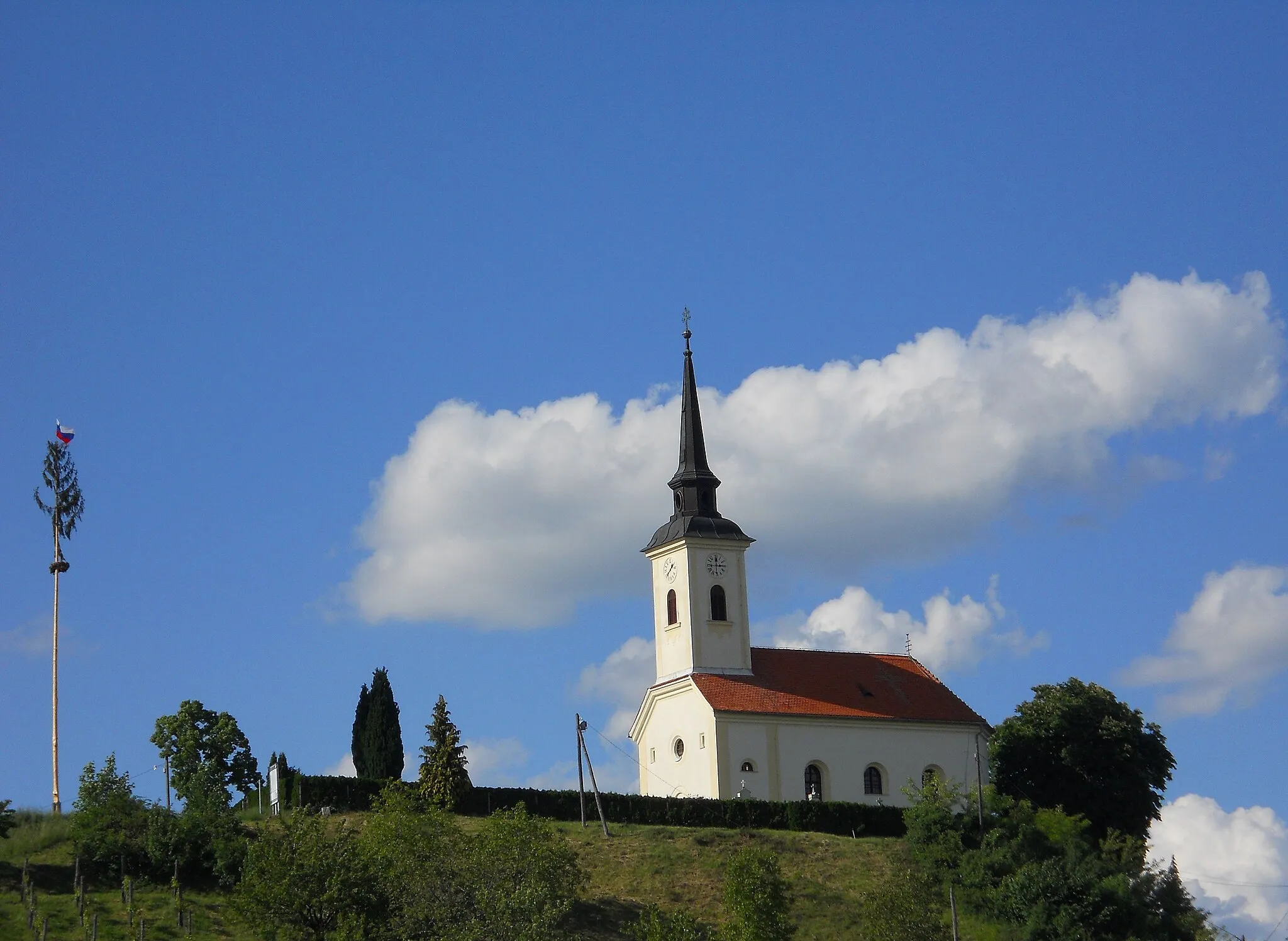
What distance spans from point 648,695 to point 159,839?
2288cm

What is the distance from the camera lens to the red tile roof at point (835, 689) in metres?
77.4

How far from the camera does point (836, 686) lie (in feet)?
262

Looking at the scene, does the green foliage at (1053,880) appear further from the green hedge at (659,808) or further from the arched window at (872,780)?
the arched window at (872,780)

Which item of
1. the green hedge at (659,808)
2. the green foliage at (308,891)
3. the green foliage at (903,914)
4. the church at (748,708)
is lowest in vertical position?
the green foliage at (903,914)

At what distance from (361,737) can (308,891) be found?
19307 millimetres

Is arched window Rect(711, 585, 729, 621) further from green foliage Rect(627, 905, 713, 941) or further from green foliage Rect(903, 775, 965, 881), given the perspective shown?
green foliage Rect(627, 905, 713, 941)

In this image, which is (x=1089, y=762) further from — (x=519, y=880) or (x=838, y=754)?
(x=519, y=880)

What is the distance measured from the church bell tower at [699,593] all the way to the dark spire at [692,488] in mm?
36

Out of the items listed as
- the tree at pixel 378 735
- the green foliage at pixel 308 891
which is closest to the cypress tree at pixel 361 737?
the tree at pixel 378 735

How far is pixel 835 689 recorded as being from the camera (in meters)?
79.8

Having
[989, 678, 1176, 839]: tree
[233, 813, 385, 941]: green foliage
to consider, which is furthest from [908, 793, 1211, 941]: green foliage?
[233, 813, 385, 941]: green foliage

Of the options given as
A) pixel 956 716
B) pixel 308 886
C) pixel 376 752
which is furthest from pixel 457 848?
pixel 956 716

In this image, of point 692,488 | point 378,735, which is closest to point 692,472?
point 692,488

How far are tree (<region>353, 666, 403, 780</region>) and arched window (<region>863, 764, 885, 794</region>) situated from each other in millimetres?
17751
